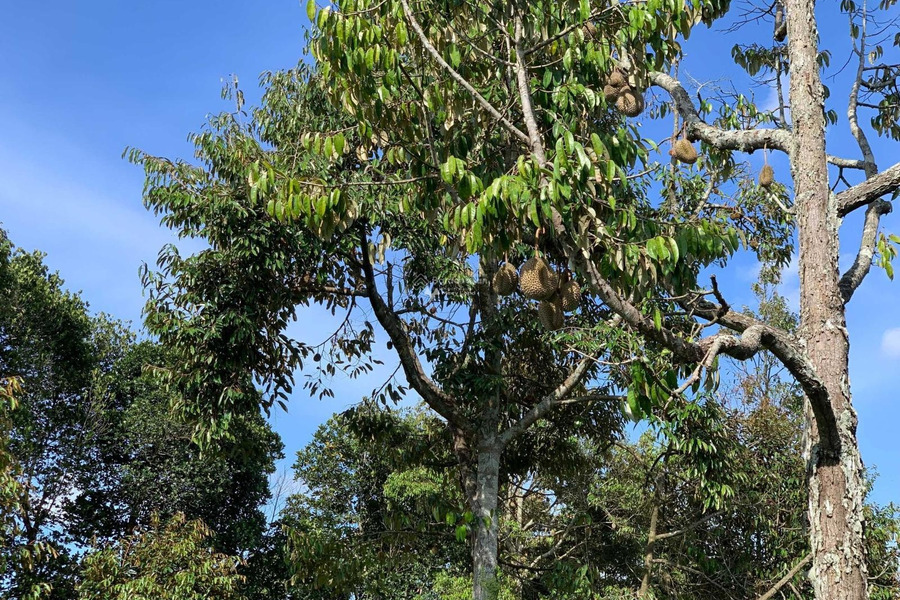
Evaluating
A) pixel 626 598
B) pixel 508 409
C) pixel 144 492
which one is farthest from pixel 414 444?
pixel 144 492

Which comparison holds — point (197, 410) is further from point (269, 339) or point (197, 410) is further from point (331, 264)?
point (331, 264)

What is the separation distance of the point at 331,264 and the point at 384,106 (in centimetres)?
390

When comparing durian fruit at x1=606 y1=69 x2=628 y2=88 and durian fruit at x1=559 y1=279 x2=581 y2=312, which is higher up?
durian fruit at x1=606 y1=69 x2=628 y2=88

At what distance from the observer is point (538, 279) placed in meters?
3.83

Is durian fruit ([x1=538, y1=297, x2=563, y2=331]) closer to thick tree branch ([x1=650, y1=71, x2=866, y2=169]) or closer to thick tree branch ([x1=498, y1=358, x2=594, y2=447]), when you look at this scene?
thick tree branch ([x1=650, y1=71, x2=866, y2=169])

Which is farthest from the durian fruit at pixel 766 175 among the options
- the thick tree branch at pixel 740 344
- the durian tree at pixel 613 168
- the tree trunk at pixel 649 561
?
the tree trunk at pixel 649 561

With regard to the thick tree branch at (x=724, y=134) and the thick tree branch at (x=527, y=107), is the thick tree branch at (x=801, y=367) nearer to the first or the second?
the thick tree branch at (x=527, y=107)

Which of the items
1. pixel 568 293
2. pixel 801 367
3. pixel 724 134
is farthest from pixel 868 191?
pixel 568 293

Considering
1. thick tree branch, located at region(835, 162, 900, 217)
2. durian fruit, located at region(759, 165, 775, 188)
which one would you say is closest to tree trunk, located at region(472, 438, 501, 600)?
durian fruit, located at region(759, 165, 775, 188)

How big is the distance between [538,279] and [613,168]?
61cm

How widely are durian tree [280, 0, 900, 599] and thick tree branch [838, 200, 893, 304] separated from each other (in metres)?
0.01

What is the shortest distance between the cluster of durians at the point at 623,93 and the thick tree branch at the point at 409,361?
3565 mm

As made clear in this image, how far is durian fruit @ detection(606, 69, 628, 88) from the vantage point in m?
5.30

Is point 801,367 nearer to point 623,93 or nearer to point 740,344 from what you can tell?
point 740,344
